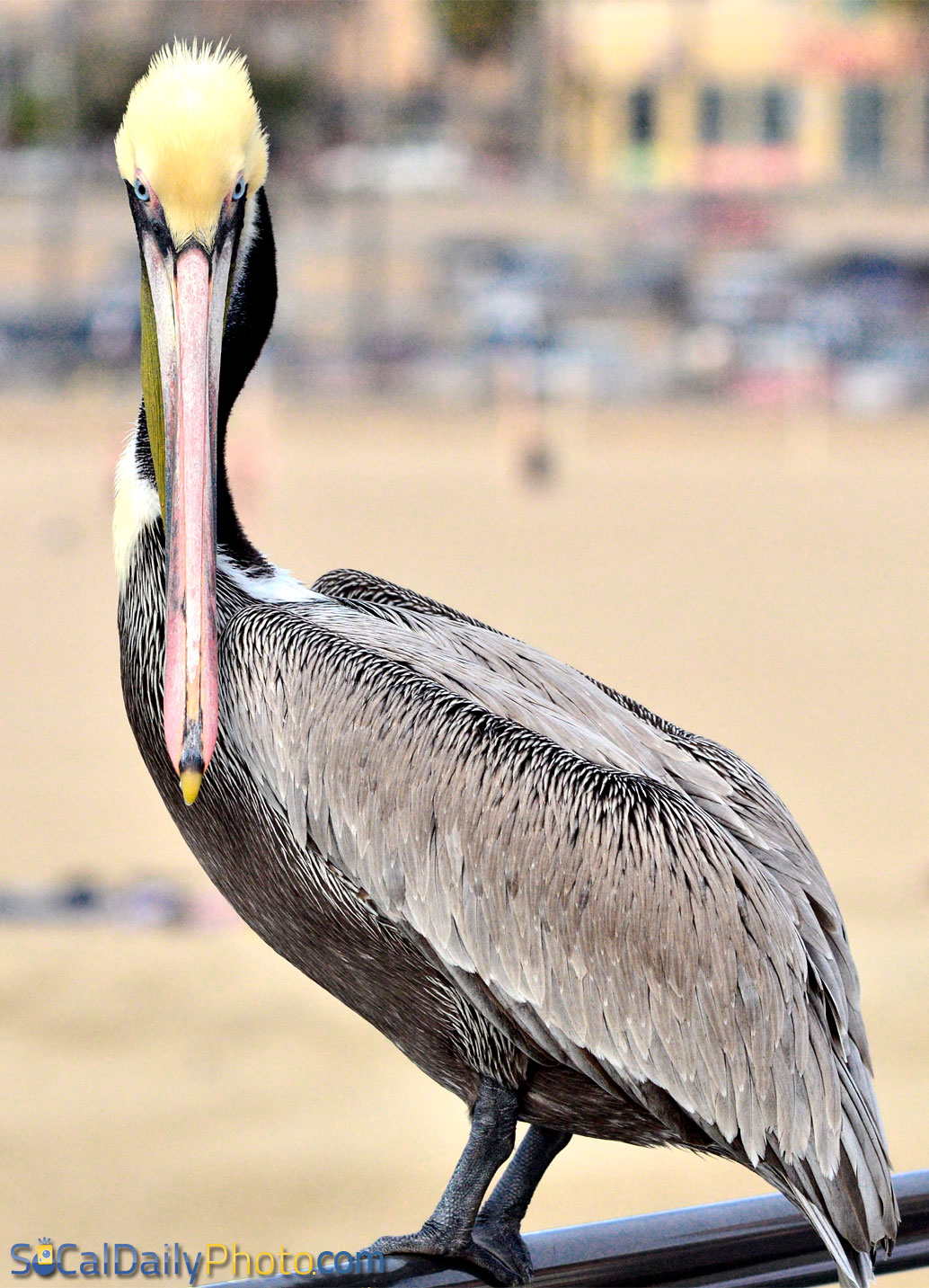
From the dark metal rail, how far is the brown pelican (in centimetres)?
10

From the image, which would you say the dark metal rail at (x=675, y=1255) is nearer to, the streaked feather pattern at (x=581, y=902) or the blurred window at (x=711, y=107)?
the streaked feather pattern at (x=581, y=902)

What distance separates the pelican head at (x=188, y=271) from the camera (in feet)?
6.01

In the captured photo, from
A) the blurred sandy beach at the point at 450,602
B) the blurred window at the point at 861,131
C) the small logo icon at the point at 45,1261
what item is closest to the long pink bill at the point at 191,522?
the small logo icon at the point at 45,1261

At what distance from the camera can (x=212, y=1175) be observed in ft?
19.3

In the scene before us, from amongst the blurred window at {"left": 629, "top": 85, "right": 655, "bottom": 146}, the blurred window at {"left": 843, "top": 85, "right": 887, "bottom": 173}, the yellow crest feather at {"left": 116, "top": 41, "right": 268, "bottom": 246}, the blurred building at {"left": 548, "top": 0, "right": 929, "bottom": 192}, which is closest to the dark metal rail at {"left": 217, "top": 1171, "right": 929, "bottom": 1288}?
the yellow crest feather at {"left": 116, "top": 41, "right": 268, "bottom": 246}

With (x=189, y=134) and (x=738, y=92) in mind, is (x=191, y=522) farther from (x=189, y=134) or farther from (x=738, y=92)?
(x=738, y=92)

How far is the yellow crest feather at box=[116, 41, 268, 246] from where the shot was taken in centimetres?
194

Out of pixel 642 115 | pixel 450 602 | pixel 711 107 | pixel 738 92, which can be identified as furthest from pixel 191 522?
pixel 738 92

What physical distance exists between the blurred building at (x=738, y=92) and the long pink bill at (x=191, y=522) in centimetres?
4608

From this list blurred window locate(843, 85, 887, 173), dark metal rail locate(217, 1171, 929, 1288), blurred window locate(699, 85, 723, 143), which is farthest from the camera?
blurred window locate(699, 85, 723, 143)

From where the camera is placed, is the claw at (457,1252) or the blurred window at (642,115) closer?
the claw at (457,1252)

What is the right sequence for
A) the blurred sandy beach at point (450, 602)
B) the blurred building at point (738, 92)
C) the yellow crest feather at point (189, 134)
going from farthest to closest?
the blurred building at point (738, 92) < the blurred sandy beach at point (450, 602) < the yellow crest feather at point (189, 134)

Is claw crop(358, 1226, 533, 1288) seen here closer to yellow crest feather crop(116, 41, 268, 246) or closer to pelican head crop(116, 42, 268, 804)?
pelican head crop(116, 42, 268, 804)

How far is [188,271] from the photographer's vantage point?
196cm
